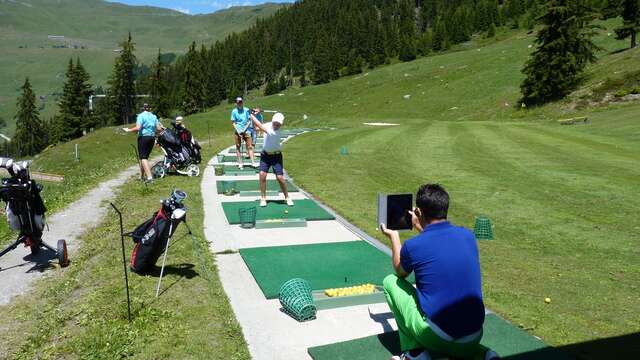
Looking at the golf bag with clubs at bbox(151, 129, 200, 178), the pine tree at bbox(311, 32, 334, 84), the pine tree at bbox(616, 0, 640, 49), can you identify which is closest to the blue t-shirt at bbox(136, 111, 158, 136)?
the golf bag with clubs at bbox(151, 129, 200, 178)

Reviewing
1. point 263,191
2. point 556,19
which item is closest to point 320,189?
point 263,191

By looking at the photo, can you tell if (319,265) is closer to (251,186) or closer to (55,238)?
(55,238)

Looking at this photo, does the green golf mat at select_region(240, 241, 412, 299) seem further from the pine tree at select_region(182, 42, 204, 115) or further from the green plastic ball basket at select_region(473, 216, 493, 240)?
the pine tree at select_region(182, 42, 204, 115)

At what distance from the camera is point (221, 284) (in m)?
7.94

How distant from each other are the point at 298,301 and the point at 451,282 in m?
2.57

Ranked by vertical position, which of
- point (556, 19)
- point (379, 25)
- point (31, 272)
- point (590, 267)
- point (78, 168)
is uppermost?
point (379, 25)

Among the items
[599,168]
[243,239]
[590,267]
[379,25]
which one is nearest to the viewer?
[590,267]

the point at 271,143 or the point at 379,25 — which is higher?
the point at 379,25

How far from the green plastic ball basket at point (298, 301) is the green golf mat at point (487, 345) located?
2.61 ft

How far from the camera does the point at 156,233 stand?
7.87 metres

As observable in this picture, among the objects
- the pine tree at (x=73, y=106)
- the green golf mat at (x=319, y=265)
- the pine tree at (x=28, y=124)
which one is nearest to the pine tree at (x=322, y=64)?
the pine tree at (x=73, y=106)

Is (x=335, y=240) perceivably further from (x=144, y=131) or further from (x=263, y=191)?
(x=144, y=131)

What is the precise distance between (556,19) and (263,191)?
128 ft

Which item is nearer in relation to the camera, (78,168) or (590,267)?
(590,267)
